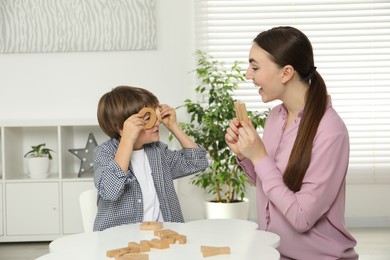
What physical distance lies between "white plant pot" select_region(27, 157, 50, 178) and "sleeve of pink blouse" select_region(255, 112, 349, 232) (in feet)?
9.50

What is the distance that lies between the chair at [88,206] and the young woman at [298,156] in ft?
1.99

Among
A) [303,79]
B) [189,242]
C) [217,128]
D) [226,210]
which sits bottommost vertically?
[226,210]

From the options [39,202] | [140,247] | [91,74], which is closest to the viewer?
[140,247]

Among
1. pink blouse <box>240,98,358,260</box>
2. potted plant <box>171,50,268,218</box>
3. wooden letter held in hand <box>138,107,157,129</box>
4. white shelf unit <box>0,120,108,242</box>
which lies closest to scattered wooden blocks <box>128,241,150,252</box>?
pink blouse <box>240,98,358,260</box>

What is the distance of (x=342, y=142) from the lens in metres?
2.03

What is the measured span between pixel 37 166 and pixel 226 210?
1398mm

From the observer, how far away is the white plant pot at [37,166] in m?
4.59

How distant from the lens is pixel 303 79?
2184 mm

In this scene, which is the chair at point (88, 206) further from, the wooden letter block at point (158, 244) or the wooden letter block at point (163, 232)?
the wooden letter block at point (158, 244)

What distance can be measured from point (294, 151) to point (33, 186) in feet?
9.65

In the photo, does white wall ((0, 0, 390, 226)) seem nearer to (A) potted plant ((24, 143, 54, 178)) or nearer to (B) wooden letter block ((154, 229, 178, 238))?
(A) potted plant ((24, 143, 54, 178))

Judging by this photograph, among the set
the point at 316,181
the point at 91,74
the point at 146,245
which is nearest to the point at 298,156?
the point at 316,181

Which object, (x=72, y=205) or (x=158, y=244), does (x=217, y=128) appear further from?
(x=158, y=244)

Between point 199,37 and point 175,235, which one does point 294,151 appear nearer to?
point 175,235
